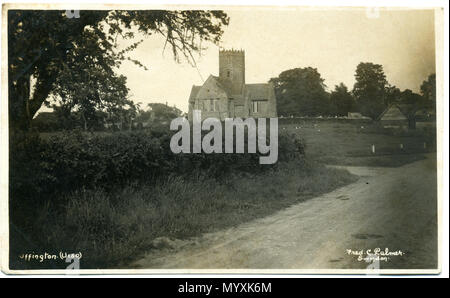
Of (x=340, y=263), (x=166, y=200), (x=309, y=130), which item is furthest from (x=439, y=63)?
(x=166, y=200)

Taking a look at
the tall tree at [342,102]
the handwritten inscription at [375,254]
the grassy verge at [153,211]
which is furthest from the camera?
the tall tree at [342,102]

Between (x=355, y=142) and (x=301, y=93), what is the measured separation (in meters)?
1.47

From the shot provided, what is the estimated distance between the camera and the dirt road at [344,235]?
6.26 meters

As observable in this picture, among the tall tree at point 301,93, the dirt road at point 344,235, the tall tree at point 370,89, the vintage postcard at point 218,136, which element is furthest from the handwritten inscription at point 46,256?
the tall tree at point 370,89

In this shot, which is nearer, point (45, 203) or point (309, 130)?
point (45, 203)

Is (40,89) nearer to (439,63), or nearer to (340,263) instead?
(340,263)

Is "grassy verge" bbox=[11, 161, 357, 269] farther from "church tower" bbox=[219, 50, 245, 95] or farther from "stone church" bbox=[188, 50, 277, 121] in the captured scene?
"church tower" bbox=[219, 50, 245, 95]

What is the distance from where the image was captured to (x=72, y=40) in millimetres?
6926

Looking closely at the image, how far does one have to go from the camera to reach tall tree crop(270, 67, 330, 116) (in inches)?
282

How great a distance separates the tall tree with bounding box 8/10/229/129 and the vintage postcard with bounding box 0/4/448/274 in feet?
0.08

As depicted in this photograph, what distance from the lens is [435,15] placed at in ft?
22.4

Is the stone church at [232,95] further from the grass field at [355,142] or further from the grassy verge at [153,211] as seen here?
the grassy verge at [153,211]

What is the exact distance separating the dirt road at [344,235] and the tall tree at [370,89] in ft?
4.04

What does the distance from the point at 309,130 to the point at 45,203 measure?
16.8 feet
